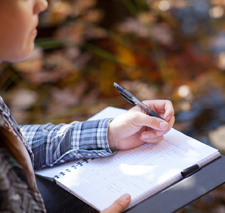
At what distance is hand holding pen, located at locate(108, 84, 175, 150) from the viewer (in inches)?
28.5

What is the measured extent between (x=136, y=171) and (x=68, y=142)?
0.21 meters

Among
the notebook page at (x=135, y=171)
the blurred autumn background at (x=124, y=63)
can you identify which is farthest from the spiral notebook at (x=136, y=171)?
the blurred autumn background at (x=124, y=63)

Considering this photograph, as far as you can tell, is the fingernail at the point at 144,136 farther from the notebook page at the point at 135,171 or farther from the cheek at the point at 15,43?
the cheek at the point at 15,43

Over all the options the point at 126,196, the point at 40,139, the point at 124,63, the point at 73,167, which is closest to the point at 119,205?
the point at 126,196

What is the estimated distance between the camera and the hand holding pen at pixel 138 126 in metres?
0.72

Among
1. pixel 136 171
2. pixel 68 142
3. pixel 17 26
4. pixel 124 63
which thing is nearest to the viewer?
pixel 17 26

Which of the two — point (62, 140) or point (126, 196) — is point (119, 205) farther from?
point (62, 140)

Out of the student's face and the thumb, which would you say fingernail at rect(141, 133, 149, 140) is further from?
the student's face

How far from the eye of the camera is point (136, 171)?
0.67 meters

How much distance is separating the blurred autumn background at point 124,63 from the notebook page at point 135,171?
709mm

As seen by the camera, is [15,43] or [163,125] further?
[163,125]

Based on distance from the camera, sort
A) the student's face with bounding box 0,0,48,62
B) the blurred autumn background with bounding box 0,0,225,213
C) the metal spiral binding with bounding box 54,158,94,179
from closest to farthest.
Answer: the student's face with bounding box 0,0,48,62
the metal spiral binding with bounding box 54,158,94,179
the blurred autumn background with bounding box 0,0,225,213

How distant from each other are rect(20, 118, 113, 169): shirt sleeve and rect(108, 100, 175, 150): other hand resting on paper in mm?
26

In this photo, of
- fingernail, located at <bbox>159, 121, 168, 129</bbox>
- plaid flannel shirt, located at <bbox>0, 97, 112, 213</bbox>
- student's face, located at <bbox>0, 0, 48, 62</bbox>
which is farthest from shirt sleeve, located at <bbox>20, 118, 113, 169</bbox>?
student's face, located at <bbox>0, 0, 48, 62</bbox>
